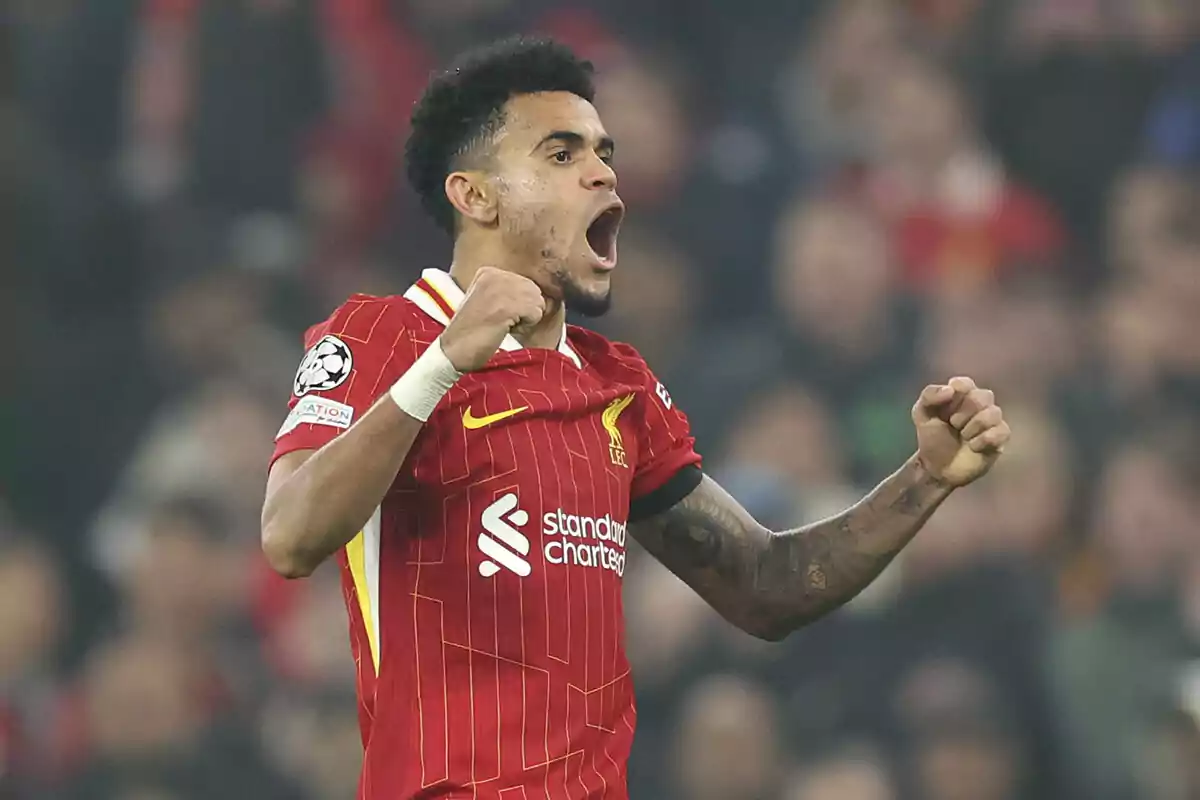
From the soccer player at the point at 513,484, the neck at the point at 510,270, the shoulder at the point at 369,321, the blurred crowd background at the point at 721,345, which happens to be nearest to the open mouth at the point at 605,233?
the soccer player at the point at 513,484

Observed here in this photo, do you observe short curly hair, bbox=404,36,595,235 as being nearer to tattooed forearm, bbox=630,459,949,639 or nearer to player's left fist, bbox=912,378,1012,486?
tattooed forearm, bbox=630,459,949,639

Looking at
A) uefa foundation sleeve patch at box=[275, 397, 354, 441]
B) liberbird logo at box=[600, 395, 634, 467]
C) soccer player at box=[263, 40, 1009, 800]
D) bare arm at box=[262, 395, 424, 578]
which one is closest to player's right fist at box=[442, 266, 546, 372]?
soccer player at box=[263, 40, 1009, 800]

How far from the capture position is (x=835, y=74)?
6785 mm

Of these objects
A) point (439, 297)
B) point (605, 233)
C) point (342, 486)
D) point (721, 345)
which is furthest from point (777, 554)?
point (721, 345)

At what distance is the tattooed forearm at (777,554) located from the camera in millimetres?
3389

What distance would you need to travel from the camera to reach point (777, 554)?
3439 millimetres

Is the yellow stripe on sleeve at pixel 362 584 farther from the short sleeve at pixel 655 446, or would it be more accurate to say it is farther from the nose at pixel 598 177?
the nose at pixel 598 177

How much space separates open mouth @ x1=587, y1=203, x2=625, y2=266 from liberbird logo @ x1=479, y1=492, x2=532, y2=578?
49cm

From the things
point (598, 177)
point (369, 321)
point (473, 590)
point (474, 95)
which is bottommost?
point (473, 590)

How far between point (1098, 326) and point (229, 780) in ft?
9.66

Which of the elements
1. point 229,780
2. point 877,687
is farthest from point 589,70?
point 229,780

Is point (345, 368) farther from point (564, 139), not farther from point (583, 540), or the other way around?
point (564, 139)

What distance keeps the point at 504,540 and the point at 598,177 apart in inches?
24.9

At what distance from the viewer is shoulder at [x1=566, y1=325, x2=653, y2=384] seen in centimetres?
335
